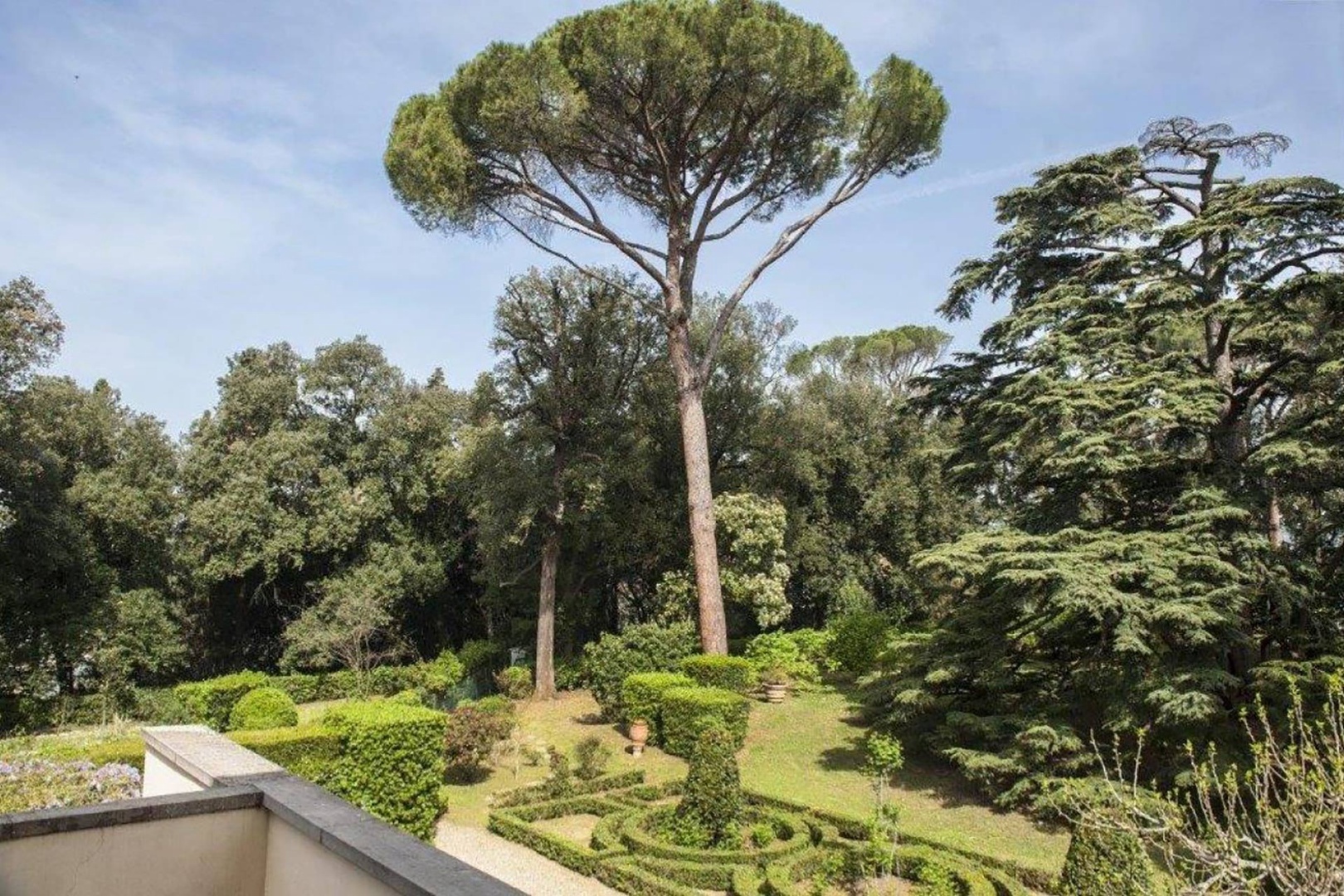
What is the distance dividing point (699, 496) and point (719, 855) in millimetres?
9118

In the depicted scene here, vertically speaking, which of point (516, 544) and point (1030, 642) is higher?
point (516, 544)

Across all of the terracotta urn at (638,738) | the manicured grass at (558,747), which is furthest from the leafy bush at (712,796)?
the terracotta urn at (638,738)

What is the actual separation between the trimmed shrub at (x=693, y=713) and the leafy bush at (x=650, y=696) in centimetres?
25

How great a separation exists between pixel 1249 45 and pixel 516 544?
1680cm

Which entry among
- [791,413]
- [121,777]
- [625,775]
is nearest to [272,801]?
[121,777]

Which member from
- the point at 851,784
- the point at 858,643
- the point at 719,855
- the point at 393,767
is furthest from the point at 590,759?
the point at 858,643

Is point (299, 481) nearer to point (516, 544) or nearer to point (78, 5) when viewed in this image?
point (516, 544)

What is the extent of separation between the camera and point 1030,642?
12.7 metres

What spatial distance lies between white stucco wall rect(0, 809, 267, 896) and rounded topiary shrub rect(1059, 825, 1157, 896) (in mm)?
5866

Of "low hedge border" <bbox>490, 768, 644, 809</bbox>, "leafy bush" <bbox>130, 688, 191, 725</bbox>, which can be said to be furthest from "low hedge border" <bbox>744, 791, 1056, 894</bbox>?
"leafy bush" <bbox>130, 688, 191, 725</bbox>

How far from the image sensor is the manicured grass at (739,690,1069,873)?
9719 mm

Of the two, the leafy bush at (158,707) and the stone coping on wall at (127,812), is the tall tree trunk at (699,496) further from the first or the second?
the stone coping on wall at (127,812)

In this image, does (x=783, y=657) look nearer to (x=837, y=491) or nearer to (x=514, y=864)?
(x=837, y=491)

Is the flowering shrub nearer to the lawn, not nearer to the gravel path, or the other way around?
the gravel path
